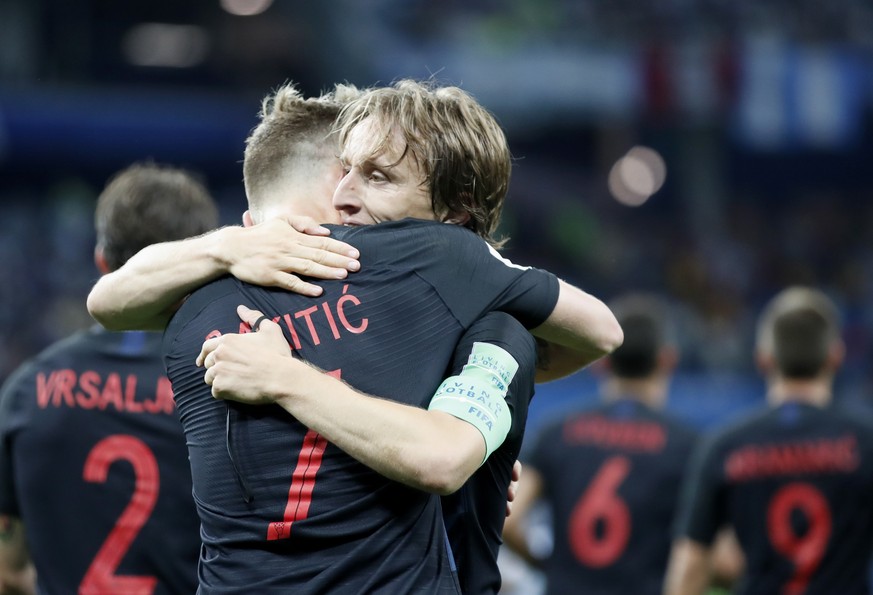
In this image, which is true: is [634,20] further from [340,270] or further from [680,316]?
[340,270]

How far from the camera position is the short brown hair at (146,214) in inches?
140

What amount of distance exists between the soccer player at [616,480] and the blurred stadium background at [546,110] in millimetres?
8609

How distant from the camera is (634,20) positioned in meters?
18.1

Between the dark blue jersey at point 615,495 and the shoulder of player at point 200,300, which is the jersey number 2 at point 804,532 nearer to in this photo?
the dark blue jersey at point 615,495

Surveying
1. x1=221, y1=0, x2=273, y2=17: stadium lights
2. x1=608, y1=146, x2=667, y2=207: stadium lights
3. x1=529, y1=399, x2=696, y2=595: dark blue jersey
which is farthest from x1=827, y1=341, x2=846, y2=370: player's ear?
x1=221, y1=0, x2=273, y2=17: stadium lights

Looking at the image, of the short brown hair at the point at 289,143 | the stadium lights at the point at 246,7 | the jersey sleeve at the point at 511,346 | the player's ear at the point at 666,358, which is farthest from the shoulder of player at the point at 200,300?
the stadium lights at the point at 246,7

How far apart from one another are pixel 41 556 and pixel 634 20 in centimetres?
1606

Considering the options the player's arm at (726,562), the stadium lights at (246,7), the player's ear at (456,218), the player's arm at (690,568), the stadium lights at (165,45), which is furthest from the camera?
the stadium lights at (165,45)

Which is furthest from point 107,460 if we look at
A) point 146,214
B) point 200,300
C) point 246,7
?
point 246,7

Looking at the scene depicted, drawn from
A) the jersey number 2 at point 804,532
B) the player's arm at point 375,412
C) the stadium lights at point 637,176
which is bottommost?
the stadium lights at point 637,176

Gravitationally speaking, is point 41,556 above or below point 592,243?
above

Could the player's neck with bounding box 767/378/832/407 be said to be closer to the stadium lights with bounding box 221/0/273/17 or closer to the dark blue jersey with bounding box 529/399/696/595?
the dark blue jersey with bounding box 529/399/696/595

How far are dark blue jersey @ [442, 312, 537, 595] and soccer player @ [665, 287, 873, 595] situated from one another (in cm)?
284

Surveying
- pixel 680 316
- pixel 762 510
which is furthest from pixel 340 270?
pixel 680 316
